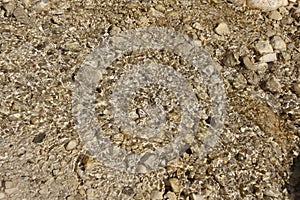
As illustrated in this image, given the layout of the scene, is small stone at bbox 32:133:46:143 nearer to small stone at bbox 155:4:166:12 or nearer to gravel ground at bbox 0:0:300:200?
gravel ground at bbox 0:0:300:200

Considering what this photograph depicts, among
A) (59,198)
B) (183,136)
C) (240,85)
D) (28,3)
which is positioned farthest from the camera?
(28,3)

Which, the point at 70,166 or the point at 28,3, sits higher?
the point at 28,3

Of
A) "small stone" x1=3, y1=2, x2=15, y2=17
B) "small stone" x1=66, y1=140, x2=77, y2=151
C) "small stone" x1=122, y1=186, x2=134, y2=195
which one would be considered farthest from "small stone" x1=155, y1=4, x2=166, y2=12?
"small stone" x1=122, y1=186, x2=134, y2=195

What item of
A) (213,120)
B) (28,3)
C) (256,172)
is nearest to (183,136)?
(213,120)

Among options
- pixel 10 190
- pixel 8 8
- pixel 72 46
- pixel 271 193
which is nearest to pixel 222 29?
pixel 72 46

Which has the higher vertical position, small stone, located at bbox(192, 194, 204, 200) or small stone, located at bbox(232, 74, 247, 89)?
small stone, located at bbox(232, 74, 247, 89)

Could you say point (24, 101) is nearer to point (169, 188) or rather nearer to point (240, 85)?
point (169, 188)

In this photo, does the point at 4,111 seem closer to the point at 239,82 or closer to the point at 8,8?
the point at 8,8
